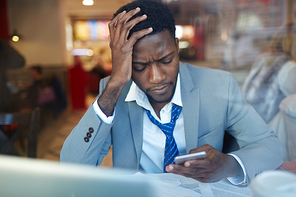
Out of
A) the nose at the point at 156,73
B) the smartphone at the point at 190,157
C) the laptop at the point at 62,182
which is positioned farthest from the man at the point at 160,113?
the laptop at the point at 62,182

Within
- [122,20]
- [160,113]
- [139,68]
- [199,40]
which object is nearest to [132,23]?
[122,20]

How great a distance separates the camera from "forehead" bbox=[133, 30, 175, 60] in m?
0.89

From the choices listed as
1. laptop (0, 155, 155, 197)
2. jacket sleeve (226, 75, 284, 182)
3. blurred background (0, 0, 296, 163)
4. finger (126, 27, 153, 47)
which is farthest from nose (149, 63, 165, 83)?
blurred background (0, 0, 296, 163)

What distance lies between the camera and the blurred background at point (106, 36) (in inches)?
101

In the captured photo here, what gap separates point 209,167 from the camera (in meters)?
0.70

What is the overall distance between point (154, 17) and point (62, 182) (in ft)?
2.29

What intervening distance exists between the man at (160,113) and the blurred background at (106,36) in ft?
2.40

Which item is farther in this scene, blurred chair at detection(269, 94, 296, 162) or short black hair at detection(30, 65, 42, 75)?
short black hair at detection(30, 65, 42, 75)

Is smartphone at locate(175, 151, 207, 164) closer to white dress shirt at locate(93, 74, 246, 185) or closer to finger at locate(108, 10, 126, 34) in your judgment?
white dress shirt at locate(93, 74, 246, 185)

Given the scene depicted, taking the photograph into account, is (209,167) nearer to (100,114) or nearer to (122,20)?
(100,114)

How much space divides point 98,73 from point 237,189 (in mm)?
5399

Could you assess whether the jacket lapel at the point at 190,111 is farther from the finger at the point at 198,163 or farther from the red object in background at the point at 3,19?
the red object in background at the point at 3,19

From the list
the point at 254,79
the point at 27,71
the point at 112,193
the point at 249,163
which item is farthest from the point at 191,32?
the point at 112,193

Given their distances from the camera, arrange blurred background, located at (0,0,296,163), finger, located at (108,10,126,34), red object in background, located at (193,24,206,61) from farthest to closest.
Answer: red object in background, located at (193,24,206,61) → blurred background, located at (0,0,296,163) → finger, located at (108,10,126,34)
